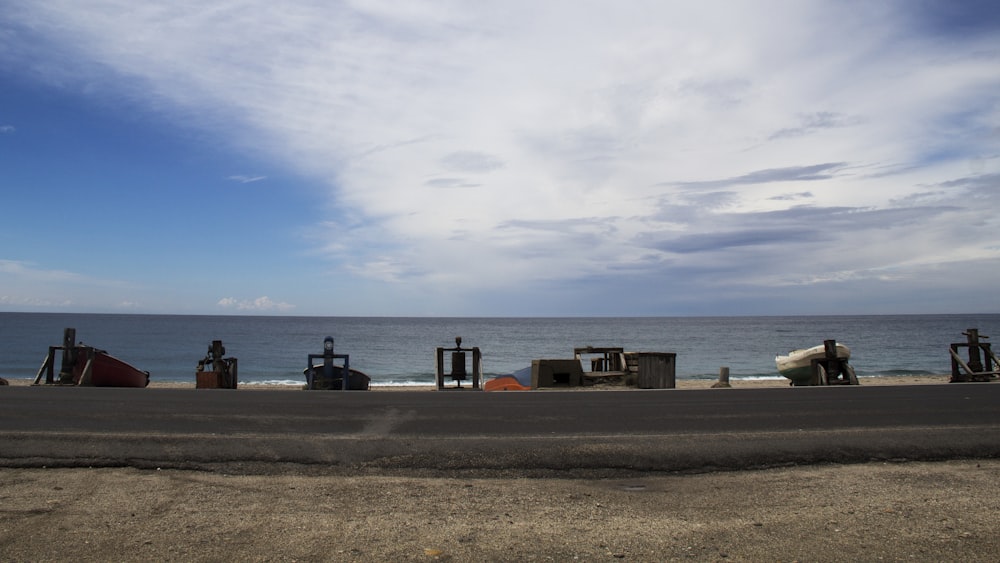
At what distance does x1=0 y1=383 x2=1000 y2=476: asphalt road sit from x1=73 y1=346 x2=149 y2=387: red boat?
446cm

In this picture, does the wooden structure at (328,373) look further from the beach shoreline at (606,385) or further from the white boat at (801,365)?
the white boat at (801,365)

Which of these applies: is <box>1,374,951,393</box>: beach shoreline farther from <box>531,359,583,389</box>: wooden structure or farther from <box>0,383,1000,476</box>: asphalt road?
<box>0,383,1000,476</box>: asphalt road

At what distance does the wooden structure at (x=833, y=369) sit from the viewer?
818 inches

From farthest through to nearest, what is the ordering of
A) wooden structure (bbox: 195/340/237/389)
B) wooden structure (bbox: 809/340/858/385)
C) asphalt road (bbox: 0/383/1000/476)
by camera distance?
wooden structure (bbox: 809/340/858/385) < wooden structure (bbox: 195/340/237/389) < asphalt road (bbox: 0/383/1000/476)

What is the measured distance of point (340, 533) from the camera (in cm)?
578

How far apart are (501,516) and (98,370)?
55.9ft

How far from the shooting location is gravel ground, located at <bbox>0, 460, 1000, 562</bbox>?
5391mm

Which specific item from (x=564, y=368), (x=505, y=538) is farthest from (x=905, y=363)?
(x=505, y=538)

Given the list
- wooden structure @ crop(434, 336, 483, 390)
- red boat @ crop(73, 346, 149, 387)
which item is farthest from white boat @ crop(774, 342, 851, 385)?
A: red boat @ crop(73, 346, 149, 387)

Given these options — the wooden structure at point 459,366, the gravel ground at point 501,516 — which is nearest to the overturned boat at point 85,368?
the wooden structure at point 459,366

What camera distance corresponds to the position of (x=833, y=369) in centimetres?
2103

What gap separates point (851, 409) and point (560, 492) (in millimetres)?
8066

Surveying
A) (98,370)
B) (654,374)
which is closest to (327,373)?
(98,370)

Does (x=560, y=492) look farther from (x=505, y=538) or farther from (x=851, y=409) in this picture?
(x=851, y=409)
